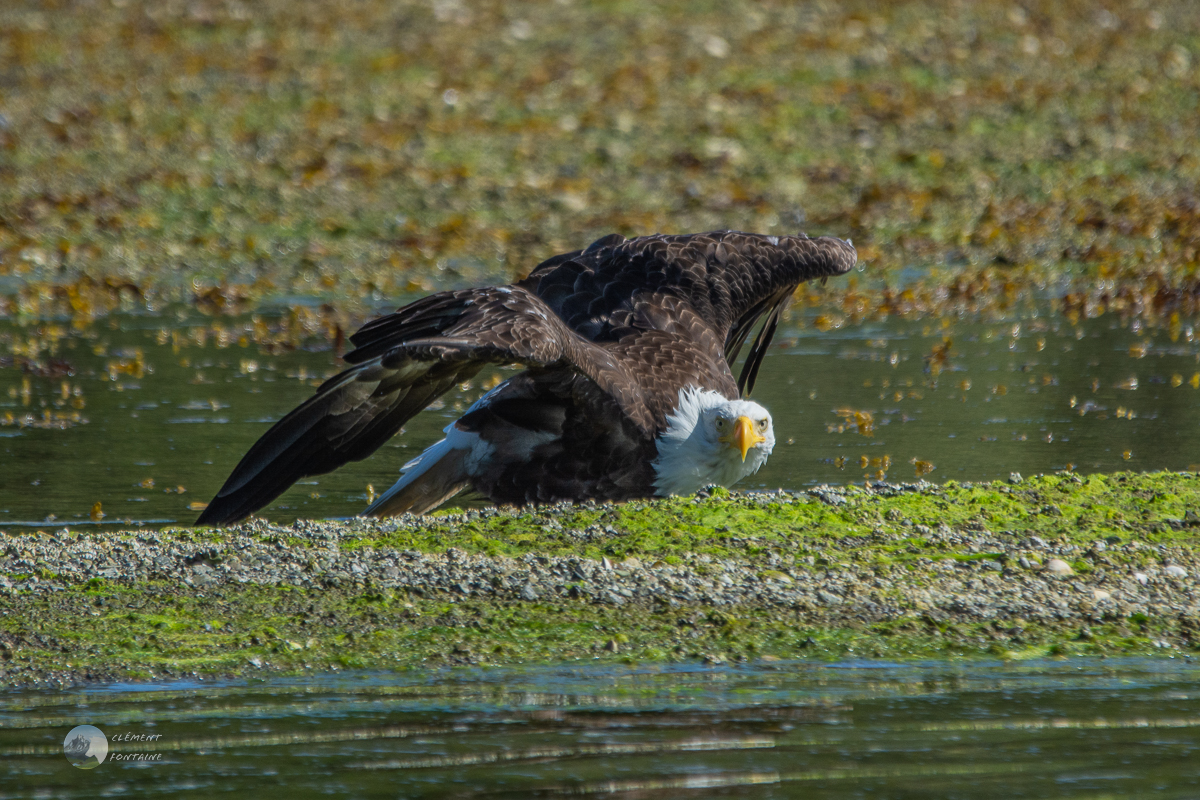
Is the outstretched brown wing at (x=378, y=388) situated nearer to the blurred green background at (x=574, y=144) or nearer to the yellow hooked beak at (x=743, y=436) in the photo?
the yellow hooked beak at (x=743, y=436)

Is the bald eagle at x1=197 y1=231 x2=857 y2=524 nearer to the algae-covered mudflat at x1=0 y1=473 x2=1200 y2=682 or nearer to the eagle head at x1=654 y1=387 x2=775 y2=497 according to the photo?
the eagle head at x1=654 y1=387 x2=775 y2=497

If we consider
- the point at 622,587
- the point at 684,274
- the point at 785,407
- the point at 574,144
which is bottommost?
the point at 785,407

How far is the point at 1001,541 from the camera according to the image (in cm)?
577

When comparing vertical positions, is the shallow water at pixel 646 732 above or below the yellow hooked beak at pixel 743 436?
below

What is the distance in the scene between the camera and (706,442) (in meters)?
6.81

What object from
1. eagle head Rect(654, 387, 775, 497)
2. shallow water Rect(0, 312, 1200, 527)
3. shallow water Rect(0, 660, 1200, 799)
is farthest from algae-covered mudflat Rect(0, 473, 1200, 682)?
shallow water Rect(0, 312, 1200, 527)

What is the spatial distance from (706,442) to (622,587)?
1614 mm

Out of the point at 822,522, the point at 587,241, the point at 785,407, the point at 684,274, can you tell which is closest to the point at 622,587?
the point at 822,522

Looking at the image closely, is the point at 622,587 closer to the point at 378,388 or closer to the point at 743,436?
the point at 378,388

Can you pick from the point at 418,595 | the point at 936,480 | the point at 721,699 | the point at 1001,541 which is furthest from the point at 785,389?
the point at 721,699

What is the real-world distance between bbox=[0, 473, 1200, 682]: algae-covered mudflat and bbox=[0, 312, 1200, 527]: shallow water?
1149 mm

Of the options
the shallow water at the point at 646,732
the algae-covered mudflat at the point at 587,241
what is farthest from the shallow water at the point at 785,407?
the shallow water at the point at 646,732

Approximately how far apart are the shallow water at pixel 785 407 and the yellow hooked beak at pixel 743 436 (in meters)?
0.60

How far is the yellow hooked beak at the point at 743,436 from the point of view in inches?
264
